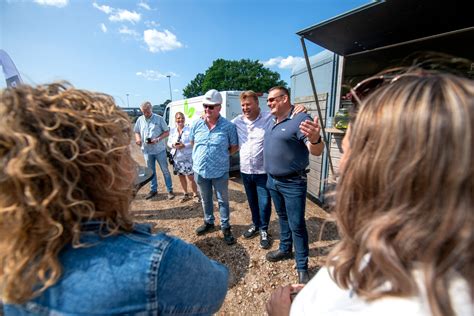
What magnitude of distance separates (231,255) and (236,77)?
41012 millimetres

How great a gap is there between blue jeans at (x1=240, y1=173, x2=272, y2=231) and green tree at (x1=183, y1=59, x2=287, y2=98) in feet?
125

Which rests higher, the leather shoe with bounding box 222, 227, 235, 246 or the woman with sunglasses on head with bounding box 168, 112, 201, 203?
the woman with sunglasses on head with bounding box 168, 112, 201, 203

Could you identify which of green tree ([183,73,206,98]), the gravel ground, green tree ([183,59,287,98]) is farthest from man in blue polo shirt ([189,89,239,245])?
green tree ([183,73,206,98])

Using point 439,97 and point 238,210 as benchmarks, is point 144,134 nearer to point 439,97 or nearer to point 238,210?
point 238,210

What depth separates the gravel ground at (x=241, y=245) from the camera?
8.04 feet

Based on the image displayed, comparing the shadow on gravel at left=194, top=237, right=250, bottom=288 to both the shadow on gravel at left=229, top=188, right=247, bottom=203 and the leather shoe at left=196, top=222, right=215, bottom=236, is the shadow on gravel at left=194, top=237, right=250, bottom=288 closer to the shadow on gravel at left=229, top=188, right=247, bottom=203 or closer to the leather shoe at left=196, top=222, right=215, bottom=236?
the leather shoe at left=196, top=222, right=215, bottom=236

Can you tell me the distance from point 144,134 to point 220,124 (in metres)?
2.25

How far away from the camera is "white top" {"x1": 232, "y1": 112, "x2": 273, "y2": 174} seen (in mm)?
3064

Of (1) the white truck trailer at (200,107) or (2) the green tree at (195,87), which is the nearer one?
(1) the white truck trailer at (200,107)

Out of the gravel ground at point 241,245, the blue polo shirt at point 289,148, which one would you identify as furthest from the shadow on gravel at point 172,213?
the blue polo shirt at point 289,148

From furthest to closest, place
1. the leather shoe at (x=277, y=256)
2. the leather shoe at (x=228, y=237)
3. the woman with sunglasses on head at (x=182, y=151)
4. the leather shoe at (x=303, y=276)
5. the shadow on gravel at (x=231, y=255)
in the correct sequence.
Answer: the woman with sunglasses on head at (x=182, y=151) → the leather shoe at (x=228, y=237) → the leather shoe at (x=277, y=256) → the shadow on gravel at (x=231, y=255) → the leather shoe at (x=303, y=276)

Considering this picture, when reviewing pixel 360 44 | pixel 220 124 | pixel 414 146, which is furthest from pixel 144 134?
pixel 414 146

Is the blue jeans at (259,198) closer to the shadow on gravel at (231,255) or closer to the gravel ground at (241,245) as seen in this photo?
the gravel ground at (241,245)

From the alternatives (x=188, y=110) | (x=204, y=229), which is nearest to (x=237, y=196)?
(x=204, y=229)
